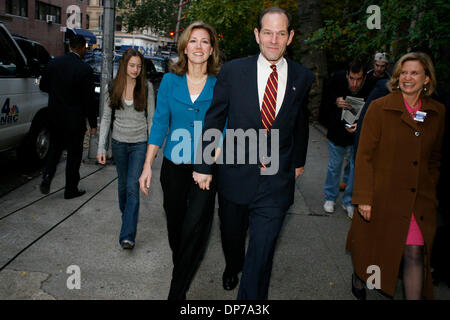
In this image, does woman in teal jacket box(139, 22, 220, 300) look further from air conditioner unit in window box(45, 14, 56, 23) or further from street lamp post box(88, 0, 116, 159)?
air conditioner unit in window box(45, 14, 56, 23)

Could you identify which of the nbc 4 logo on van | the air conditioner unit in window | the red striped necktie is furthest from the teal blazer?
the air conditioner unit in window

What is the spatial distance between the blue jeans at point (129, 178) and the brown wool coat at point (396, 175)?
7.02 feet

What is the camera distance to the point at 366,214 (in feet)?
11.5

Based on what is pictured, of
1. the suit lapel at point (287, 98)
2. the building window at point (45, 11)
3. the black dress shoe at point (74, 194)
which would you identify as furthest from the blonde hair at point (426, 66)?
the building window at point (45, 11)

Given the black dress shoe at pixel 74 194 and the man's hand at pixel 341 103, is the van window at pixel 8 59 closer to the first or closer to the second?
the black dress shoe at pixel 74 194

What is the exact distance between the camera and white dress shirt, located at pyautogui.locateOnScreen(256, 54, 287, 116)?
10.4 feet

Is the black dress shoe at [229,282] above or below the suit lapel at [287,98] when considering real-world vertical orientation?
below

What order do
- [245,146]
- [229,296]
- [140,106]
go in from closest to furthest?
1. [245,146]
2. [229,296]
3. [140,106]

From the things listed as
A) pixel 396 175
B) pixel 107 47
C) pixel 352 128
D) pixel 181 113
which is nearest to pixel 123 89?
pixel 181 113

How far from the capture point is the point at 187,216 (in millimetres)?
3447

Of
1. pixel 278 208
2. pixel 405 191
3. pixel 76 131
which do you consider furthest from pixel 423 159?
pixel 76 131

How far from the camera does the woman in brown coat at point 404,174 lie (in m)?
3.38
